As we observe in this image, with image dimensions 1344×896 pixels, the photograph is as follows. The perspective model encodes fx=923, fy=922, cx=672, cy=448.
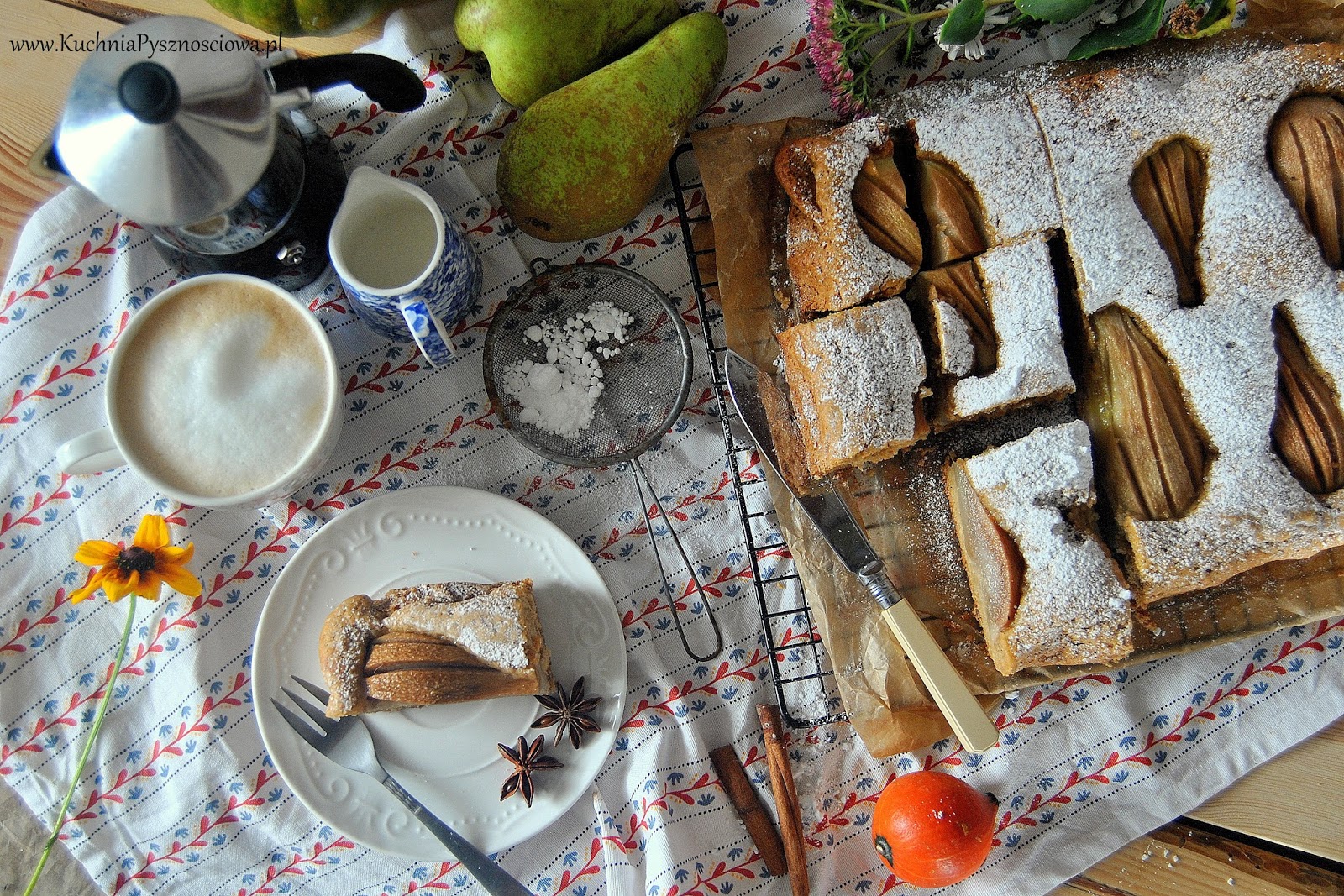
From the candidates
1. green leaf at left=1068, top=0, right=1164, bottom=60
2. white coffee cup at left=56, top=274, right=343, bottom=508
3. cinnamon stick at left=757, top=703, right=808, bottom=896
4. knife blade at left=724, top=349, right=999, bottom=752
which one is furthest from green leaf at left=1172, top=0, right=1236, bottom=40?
white coffee cup at left=56, top=274, right=343, bottom=508

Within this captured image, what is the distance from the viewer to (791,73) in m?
1.53

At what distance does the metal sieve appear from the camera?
153 cm

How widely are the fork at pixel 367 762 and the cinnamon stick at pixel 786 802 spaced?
42cm

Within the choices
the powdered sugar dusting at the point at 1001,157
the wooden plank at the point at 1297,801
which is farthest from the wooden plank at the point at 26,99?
the wooden plank at the point at 1297,801

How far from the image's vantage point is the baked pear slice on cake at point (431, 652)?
1.37m

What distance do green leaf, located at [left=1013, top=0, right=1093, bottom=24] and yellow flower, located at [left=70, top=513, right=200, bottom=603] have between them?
1.47 m

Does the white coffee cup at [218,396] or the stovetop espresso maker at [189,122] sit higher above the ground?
the stovetop espresso maker at [189,122]

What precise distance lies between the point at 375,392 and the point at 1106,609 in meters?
1.18

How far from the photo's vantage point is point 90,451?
1299 millimetres

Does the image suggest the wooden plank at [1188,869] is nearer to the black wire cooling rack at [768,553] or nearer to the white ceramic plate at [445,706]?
the black wire cooling rack at [768,553]

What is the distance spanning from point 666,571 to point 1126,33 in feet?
3.54

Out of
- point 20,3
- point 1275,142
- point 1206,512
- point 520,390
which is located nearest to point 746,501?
point 520,390

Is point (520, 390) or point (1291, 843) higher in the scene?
point (520, 390)

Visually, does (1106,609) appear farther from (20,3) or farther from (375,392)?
(20,3)
